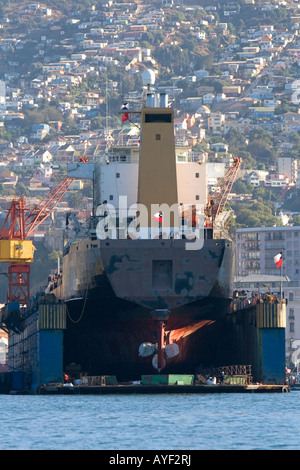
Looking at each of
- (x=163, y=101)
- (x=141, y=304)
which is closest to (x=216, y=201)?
(x=163, y=101)

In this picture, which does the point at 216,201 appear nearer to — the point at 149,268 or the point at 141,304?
the point at 149,268

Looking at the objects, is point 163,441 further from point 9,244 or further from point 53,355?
point 9,244

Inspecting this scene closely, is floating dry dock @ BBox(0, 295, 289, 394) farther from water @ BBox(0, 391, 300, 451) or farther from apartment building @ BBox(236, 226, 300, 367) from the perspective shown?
apartment building @ BBox(236, 226, 300, 367)

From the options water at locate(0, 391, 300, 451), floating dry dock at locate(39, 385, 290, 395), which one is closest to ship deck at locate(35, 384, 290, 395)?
floating dry dock at locate(39, 385, 290, 395)
